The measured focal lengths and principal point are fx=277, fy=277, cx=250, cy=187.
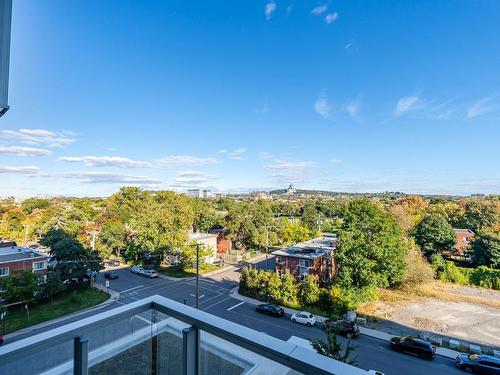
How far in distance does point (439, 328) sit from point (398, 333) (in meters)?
2.04

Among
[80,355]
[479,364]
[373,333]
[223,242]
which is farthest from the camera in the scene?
[223,242]

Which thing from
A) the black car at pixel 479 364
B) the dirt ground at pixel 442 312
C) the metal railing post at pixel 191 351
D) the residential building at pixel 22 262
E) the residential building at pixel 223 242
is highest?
the metal railing post at pixel 191 351

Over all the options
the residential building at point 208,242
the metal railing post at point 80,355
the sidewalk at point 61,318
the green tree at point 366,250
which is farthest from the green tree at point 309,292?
the metal railing post at point 80,355

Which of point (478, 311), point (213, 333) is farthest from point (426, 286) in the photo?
point (213, 333)

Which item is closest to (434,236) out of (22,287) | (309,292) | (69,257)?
(309,292)

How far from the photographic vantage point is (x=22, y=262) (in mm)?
14078

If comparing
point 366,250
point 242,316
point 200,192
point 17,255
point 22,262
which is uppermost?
point 200,192

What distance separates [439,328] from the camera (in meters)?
11.6

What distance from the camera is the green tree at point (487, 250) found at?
1853 cm

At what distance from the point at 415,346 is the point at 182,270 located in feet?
47.6

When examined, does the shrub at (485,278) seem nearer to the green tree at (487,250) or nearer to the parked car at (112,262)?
the green tree at (487,250)

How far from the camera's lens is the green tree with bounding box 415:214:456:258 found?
21.2m

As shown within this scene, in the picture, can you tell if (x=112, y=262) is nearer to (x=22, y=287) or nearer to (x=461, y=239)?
(x=22, y=287)

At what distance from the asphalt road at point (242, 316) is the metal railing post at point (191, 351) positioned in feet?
25.3
